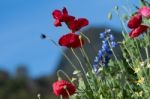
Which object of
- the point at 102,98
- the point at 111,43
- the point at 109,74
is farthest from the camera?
the point at 111,43

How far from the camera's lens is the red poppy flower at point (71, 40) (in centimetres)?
425

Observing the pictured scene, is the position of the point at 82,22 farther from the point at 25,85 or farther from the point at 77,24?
the point at 25,85

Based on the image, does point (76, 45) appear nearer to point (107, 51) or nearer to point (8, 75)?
point (107, 51)

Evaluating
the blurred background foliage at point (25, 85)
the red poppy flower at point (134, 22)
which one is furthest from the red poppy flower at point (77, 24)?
the blurred background foliage at point (25, 85)

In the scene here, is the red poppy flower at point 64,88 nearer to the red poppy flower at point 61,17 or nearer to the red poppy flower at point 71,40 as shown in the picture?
the red poppy flower at point 71,40

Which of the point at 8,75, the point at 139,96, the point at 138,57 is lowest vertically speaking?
the point at 139,96

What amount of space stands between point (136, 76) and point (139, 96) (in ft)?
1.33

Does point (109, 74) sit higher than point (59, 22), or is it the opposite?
point (59, 22)

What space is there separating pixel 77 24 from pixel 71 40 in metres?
0.12

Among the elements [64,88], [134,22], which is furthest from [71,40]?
[134,22]

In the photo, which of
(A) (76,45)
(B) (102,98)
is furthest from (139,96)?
(A) (76,45)

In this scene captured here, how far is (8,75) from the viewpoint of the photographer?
32250 mm

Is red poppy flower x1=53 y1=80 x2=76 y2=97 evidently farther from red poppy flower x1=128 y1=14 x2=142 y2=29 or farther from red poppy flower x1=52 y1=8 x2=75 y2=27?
red poppy flower x1=128 y1=14 x2=142 y2=29

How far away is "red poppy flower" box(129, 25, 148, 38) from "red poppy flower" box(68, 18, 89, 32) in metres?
0.30
